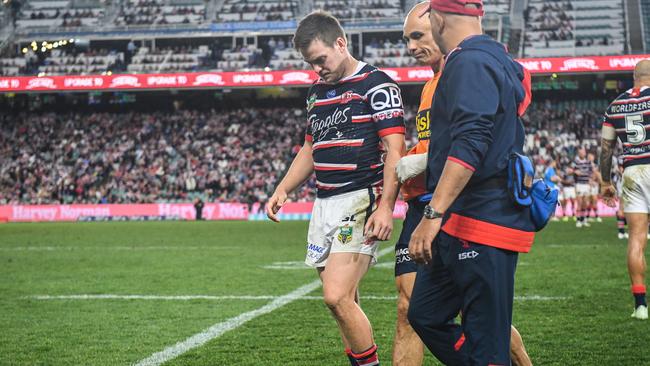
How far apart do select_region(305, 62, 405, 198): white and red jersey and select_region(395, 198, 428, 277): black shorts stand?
0.24 meters

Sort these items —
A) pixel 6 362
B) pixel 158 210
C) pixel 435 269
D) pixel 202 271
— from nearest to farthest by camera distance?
pixel 435 269, pixel 6 362, pixel 202 271, pixel 158 210

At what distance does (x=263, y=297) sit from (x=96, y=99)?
37987 mm

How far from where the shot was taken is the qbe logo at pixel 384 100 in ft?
15.4

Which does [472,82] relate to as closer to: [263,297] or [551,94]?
[263,297]

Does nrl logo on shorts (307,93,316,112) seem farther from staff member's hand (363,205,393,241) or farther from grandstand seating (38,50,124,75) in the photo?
grandstand seating (38,50,124,75)

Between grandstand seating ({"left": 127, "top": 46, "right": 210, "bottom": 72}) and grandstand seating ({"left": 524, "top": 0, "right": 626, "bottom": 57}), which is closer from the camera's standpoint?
grandstand seating ({"left": 524, "top": 0, "right": 626, "bottom": 57})

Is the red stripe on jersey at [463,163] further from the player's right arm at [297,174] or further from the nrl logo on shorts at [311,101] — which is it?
the player's right arm at [297,174]

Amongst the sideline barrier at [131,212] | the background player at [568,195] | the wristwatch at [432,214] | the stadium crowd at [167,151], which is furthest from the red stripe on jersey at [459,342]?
the stadium crowd at [167,151]

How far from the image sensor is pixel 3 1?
48625 millimetres

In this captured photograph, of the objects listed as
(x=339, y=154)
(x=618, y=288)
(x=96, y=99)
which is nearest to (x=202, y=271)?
(x=618, y=288)

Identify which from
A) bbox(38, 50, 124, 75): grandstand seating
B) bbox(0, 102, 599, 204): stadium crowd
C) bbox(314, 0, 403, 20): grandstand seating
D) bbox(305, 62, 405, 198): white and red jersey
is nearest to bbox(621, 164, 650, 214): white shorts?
bbox(305, 62, 405, 198): white and red jersey

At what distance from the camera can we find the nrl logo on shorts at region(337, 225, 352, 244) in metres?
4.70

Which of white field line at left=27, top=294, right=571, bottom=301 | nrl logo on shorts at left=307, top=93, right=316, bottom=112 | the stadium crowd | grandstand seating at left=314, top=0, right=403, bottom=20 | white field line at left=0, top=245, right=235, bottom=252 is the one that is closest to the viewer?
nrl logo on shorts at left=307, top=93, right=316, bottom=112

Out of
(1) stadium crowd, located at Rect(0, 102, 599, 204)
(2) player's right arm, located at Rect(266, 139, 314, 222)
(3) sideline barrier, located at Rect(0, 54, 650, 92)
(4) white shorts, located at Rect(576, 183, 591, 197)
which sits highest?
(2) player's right arm, located at Rect(266, 139, 314, 222)
